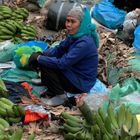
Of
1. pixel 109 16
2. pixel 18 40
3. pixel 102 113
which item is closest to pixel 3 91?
pixel 102 113

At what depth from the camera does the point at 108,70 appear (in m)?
6.47

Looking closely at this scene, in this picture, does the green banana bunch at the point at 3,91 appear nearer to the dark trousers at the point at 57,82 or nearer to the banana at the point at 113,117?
the dark trousers at the point at 57,82

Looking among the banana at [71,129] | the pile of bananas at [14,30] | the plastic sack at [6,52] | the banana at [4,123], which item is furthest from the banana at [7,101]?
the pile of bananas at [14,30]

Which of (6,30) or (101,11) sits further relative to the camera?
(101,11)

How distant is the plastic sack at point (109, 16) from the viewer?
325 inches

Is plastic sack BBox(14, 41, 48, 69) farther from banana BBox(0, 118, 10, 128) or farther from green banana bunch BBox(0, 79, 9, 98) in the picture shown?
banana BBox(0, 118, 10, 128)

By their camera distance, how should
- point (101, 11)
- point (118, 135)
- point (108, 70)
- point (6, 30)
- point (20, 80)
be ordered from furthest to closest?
point (101, 11), point (6, 30), point (108, 70), point (20, 80), point (118, 135)

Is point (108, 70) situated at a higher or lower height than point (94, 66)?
lower

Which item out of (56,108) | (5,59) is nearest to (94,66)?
(56,108)

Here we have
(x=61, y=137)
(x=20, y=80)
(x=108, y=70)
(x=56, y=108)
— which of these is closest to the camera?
(x=61, y=137)

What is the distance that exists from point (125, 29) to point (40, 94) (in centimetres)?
250

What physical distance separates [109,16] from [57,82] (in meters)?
3.35

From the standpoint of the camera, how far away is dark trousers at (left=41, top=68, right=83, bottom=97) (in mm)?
5285

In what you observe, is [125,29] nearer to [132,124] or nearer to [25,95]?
[25,95]
